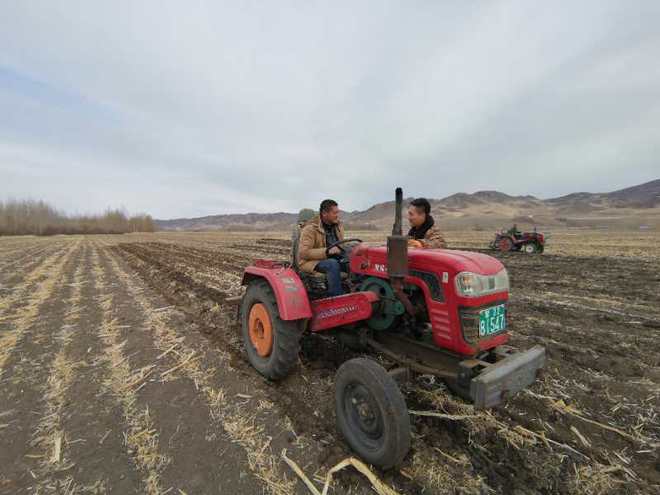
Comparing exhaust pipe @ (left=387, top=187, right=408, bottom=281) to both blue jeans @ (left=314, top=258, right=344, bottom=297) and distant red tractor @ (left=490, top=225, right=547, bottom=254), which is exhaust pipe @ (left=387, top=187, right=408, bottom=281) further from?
distant red tractor @ (left=490, top=225, right=547, bottom=254)

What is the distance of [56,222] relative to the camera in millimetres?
65000

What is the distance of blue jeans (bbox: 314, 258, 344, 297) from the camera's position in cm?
324

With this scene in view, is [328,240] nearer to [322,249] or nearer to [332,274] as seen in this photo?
[322,249]

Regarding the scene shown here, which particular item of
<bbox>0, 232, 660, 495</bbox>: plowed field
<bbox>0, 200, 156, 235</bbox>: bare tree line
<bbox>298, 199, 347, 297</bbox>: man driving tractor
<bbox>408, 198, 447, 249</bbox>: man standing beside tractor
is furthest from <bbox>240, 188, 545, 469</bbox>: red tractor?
<bbox>0, 200, 156, 235</bbox>: bare tree line

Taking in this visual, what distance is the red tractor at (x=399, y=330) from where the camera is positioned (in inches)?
81.1

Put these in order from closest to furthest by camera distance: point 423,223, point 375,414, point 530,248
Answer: point 375,414
point 423,223
point 530,248

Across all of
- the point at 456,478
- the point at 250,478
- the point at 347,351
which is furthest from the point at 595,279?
the point at 250,478

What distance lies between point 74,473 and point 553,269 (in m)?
11.1

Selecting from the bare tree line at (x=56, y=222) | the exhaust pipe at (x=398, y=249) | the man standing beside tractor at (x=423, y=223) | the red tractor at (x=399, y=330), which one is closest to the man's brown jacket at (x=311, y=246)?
the red tractor at (x=399, y=330)

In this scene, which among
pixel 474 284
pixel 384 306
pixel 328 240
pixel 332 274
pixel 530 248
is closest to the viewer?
pixel 474 284

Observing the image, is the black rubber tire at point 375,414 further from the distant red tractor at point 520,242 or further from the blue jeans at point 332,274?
the distant red tractor at point 520,242

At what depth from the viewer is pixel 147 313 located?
5.52 metres

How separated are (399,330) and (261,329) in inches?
57.6

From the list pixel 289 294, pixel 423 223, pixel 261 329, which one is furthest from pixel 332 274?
pixel 423 223
